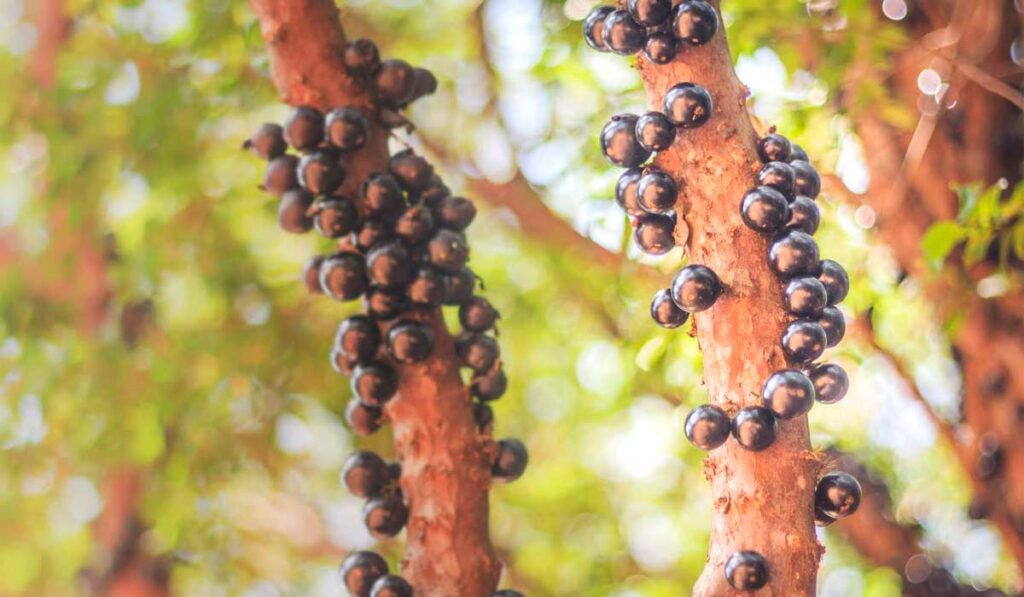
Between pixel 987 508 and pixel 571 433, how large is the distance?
67.8 inches

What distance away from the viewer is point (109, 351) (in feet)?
9.70

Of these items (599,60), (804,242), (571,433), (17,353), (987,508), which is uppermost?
(804,242)

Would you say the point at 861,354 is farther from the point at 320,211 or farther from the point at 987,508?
the point at 320,211

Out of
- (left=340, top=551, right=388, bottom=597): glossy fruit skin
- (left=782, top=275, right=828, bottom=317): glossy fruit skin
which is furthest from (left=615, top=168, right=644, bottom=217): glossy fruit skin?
(left=340, top=551, right=388, bottom=597): glossy fruit skin

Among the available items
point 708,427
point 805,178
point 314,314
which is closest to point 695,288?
point 708,427

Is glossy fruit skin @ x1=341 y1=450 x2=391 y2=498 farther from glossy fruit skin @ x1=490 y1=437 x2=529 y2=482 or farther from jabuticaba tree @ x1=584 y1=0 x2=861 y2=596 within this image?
jabuticaba tree @ x1=584 y1=0 x2=861 y2=596

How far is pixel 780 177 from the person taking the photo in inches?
51.3

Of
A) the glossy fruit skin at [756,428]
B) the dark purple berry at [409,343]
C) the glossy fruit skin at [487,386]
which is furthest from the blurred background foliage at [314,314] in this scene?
the glossy fruit skin at [756,428]

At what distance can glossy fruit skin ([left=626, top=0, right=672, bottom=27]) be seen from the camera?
1328 millimetres

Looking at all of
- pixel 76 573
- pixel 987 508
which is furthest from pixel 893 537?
pixel 76 573

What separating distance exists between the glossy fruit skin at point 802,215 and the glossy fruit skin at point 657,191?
0.15 m

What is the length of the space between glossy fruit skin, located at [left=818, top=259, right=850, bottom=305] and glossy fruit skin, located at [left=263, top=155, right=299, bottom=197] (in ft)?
2.86

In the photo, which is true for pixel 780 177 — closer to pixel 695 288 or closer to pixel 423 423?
pixel 695 288

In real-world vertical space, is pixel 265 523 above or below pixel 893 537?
below
